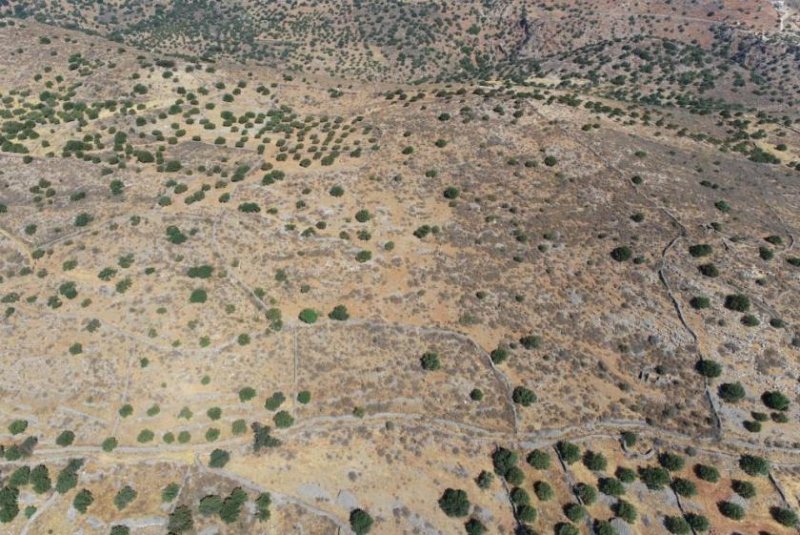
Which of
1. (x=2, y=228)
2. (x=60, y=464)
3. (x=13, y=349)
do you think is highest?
(x=2, y=228)

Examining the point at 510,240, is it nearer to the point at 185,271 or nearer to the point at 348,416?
the point at 348,416

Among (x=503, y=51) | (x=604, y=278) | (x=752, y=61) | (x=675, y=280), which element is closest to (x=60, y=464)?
(x=604, y=278)

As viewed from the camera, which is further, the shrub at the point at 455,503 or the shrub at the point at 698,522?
the shrub at the point at 455,503

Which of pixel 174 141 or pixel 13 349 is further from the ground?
pixel 174 141

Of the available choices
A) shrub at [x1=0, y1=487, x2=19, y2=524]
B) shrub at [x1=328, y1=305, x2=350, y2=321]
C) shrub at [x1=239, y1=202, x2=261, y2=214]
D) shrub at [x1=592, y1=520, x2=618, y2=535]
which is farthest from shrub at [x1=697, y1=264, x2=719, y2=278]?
shrub at [x1=0, y1=487, x2=19, y2=524]

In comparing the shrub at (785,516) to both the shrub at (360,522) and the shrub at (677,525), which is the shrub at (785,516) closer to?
the shrub at (677,525)

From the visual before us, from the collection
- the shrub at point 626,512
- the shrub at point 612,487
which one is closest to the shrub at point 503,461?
the shrub at point 612,487
